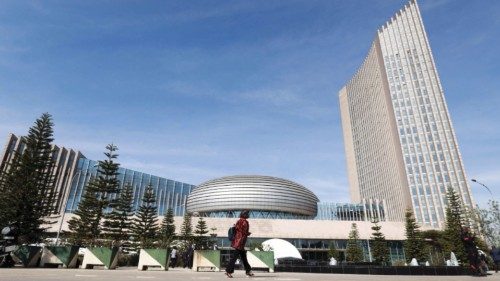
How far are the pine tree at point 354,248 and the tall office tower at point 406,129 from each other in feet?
134

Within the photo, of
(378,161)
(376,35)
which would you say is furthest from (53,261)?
(376,35)

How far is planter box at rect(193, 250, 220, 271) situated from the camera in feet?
61.4

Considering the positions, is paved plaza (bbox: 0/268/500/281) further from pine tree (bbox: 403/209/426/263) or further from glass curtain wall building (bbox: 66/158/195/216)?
glass curtain wall building (bbox: 66/158/195/216)

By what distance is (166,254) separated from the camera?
1933cm

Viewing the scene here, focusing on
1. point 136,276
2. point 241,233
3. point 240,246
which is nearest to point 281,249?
point 136,276

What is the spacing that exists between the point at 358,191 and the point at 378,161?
23362 millimetres

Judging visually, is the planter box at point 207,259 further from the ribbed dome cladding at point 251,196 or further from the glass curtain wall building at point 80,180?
the ribbed dome cladding at point 251,196

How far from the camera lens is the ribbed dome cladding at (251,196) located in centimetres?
9844

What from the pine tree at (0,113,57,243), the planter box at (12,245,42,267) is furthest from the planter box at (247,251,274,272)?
the pine tree at (0,113,57,243)

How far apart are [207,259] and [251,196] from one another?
80628 millimetres

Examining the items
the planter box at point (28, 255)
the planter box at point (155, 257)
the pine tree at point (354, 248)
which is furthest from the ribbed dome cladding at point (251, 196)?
Answer: the planter box at point (28, 255)

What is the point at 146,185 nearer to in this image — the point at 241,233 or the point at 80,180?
the point at 80,180

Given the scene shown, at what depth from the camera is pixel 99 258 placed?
63.2 feet

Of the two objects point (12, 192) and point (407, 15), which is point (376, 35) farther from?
point (12, 192)
